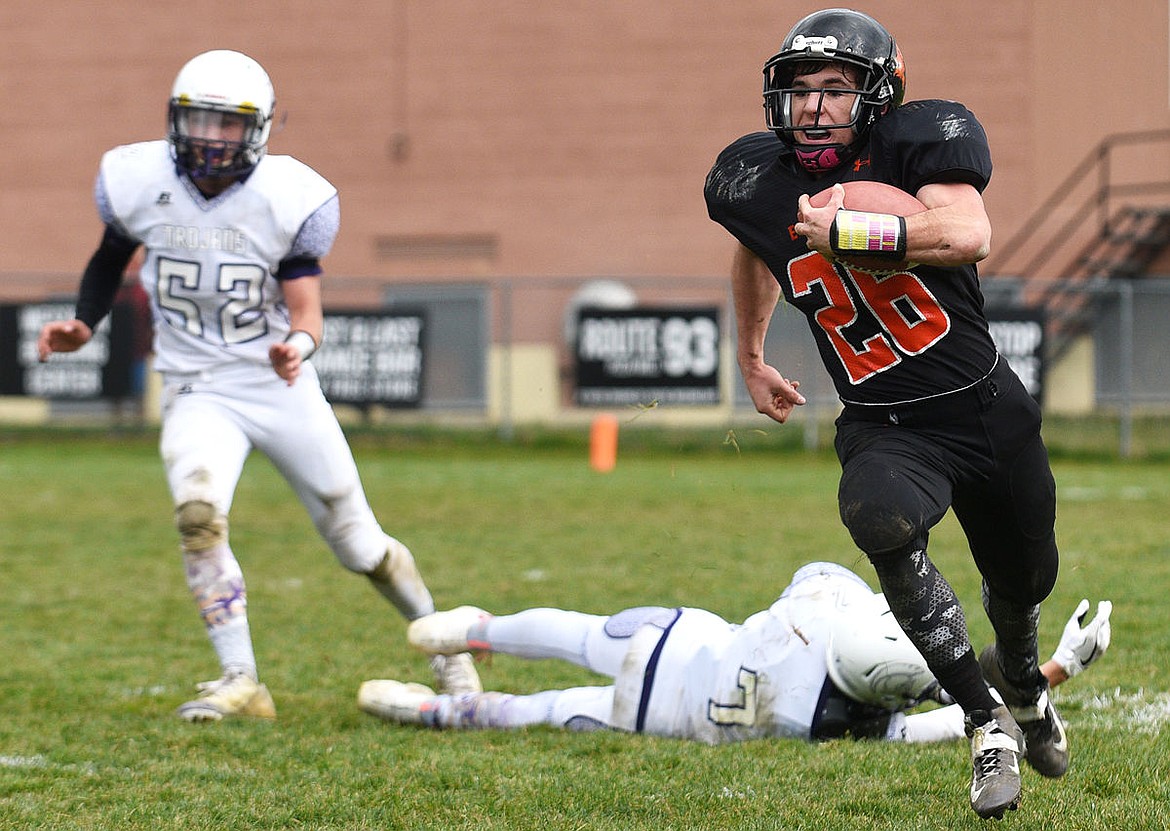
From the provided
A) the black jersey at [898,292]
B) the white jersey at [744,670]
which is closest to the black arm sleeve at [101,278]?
the white jersey at [744,670]

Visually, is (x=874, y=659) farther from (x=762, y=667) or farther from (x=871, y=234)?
(x=871, y=234)

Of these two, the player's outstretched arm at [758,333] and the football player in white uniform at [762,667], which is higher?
the player's outstretched arm at [758,333]

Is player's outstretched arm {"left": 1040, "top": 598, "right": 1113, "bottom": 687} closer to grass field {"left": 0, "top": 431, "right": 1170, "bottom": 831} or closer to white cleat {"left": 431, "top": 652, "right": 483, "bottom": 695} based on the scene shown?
grass field {"left": 0, "top": 431, "right": 1170, "bottom": 831}

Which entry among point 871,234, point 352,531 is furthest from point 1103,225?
point 871,234

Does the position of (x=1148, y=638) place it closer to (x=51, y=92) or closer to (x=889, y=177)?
(x=889, y=177)

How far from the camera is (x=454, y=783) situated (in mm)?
3408

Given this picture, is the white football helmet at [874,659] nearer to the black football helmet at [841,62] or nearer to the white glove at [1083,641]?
the white glove at [1083,641]

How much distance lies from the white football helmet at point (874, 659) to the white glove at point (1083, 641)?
37 cm

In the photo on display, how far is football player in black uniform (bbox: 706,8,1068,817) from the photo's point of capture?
296 cm

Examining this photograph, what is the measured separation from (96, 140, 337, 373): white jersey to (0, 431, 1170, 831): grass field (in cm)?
108

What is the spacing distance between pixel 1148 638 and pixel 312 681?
2776 mm

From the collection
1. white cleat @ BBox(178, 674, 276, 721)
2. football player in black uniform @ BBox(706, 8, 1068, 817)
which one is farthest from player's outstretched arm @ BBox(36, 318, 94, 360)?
football player in black uniform @ BBox(706, 8, 1068, 817)

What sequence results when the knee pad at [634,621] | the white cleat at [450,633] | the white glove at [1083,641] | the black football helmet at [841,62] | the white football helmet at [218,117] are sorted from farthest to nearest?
1. the white football helmet at [218,117]
2. the white cleat at [450,633]
3. the knee pad at [634,621]
4. the white glove at [1083,641]
5. the black football helmet at [841,62]

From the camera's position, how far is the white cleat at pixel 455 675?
4449 mm
